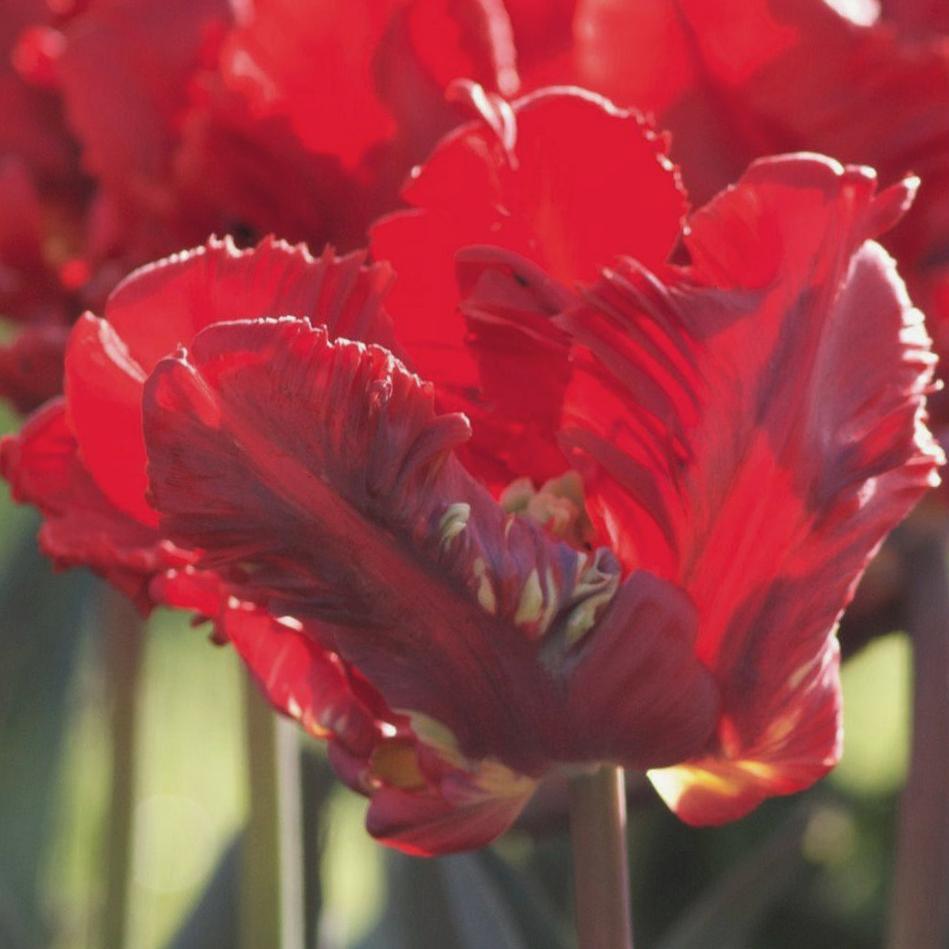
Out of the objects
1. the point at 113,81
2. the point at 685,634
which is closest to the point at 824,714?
the point at 685,634

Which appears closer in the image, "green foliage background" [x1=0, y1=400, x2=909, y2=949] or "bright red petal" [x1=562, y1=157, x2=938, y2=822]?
"bright red petal" [x1=562, y1=157, x2=938, y2=822]

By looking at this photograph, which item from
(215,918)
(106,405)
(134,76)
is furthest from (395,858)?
(106,405)

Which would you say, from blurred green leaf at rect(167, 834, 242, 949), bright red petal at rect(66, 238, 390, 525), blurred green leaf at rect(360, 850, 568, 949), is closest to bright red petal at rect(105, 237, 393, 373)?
bright red petal at rect(66, 238, 390, 525)

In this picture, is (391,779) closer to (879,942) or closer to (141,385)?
(141,385)

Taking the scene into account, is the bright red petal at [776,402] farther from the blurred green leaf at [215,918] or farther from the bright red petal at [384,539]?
the blurred green leaf at [215,918]

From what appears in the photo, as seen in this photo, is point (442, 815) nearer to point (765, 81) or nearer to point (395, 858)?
point (765, 81)

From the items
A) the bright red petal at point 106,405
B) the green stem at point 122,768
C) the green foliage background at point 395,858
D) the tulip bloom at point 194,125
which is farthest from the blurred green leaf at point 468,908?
the bright red petal at point 106,405

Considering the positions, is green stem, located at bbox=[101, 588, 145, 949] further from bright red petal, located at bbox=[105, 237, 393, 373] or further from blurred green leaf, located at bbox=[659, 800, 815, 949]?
bright red petal, located at bbox=[105, 237, 393, 373]
